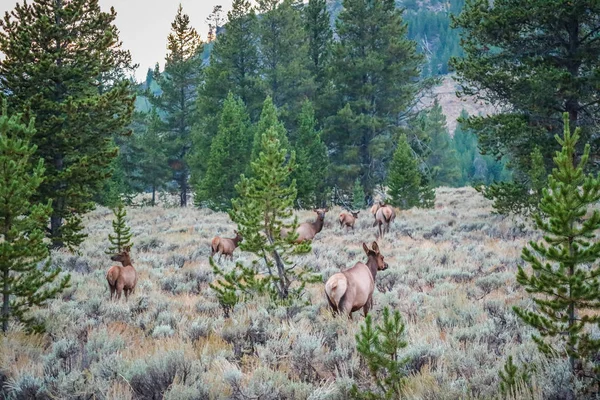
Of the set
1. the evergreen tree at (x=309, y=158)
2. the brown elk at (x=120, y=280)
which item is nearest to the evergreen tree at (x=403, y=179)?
the evergreen tree at (x=309, y=158)

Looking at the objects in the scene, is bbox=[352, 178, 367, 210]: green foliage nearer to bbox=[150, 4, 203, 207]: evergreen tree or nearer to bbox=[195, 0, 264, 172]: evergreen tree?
bbox=[195, 0, 264, 172]: evergreen tree

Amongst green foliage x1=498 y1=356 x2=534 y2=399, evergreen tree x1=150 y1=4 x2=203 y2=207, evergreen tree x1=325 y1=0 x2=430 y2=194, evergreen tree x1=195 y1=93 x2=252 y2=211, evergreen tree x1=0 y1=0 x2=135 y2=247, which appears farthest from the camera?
evergreen tree x1=150 y1=4 x2=203 y2=207

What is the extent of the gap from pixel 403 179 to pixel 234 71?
14.7 meters

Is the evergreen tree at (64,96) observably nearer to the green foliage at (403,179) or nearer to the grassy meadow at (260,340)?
the grassy meadow at (260,340)

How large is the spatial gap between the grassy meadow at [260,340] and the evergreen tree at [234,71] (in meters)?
19.8

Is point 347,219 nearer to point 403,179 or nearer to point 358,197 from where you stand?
point 403,179

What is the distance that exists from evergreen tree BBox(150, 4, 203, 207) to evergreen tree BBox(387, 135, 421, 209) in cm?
1626

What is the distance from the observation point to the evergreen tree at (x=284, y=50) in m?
28.8

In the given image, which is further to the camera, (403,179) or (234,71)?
(234,71)

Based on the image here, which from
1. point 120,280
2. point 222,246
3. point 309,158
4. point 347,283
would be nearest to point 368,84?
point 309,158

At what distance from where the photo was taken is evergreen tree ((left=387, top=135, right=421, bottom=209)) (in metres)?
22.4

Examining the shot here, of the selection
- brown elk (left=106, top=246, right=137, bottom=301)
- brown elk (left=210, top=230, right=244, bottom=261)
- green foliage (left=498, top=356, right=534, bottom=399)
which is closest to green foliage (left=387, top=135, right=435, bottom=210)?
brown elk (left=210, top=230, right=244, bottom=261)

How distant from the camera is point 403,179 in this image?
22625 millimetres

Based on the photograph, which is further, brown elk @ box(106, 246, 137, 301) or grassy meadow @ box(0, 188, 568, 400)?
brown elk @ box(106, 246, 137, 301)
